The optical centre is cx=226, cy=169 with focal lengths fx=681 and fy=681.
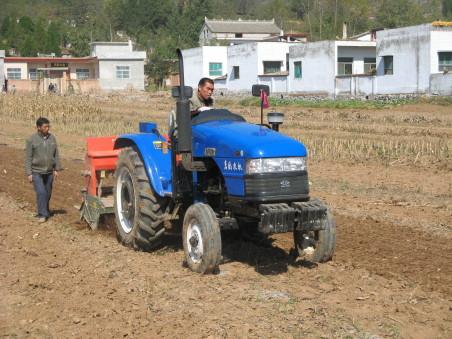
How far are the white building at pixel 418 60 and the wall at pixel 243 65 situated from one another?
40.0 feet

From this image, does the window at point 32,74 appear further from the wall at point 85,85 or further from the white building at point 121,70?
the wall at point 85,85

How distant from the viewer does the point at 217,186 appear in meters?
6.46

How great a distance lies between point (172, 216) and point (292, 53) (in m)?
36.0

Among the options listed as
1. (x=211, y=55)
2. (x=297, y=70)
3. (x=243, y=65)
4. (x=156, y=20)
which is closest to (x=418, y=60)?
(x=297, y=70)

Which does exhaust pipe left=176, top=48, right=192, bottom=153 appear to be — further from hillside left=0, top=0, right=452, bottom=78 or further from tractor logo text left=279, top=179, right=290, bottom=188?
hillside left=0, top=0, right=452, bottom=78

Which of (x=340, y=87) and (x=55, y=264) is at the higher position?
(x=340, y=87)

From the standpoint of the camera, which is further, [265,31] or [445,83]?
[265,31]

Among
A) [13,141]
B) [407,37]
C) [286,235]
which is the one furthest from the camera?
[407,37]

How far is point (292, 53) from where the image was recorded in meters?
41.8

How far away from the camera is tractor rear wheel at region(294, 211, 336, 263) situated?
20.8 ft

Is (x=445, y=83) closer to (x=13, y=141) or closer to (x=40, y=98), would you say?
(x=40, y=98)

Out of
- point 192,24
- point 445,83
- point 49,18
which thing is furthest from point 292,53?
point 49,18

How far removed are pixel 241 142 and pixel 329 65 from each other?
3382 cm

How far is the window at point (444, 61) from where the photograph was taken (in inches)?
1291
